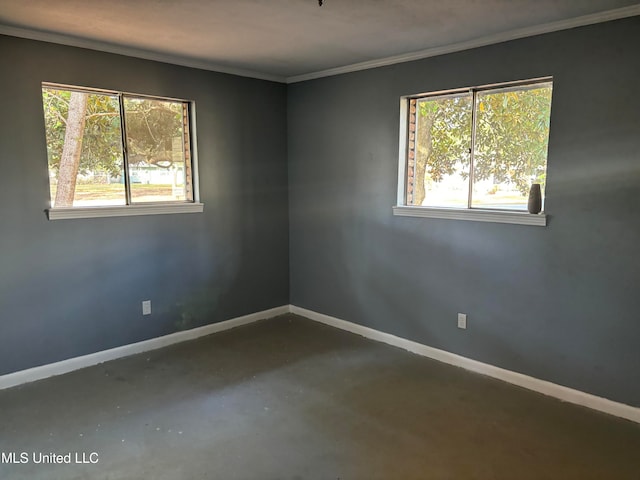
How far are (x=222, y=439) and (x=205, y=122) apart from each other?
2.67 metres

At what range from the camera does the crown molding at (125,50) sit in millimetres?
2914

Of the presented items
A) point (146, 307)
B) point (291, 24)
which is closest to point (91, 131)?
point (146, 307)

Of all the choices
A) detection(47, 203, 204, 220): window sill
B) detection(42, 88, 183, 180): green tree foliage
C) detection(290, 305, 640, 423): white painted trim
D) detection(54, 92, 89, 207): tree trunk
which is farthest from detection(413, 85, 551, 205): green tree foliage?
detection(54, 92, 89, 207): tree trunk

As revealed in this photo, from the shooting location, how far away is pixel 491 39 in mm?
3014

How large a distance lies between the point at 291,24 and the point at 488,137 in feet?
5.28

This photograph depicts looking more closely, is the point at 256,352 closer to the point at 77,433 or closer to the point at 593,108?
the point at 77,433

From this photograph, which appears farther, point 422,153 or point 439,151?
point 422,153

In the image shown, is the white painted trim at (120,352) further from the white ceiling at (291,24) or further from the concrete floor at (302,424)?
the white ceiling at (291,24)

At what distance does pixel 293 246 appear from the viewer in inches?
186

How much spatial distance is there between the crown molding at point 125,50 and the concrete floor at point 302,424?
239 cm

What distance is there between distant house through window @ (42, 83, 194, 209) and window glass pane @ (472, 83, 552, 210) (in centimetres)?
247

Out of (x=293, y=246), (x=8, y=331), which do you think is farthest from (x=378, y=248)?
(x=8, y=331)

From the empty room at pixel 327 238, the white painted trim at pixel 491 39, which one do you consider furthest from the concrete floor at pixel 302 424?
the white painted trim at pixel 491 39

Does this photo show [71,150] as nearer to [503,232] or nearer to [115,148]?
[115,148]
